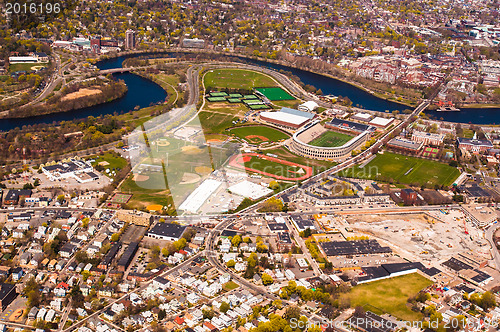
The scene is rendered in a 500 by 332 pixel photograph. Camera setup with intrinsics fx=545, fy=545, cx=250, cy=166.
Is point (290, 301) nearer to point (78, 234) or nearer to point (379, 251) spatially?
point (379, 251)

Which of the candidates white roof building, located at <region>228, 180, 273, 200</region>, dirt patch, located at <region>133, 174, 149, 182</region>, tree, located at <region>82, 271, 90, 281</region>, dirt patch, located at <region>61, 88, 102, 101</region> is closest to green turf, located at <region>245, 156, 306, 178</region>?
white roof building, located at <region>228, 180, 273, 200</region>

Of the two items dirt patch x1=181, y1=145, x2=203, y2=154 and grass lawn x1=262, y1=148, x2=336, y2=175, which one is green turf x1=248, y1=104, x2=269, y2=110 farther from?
dirt patch x1=181, y1=145, x2=203, y2=154

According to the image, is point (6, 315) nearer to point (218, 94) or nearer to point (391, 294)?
point (391, 294)

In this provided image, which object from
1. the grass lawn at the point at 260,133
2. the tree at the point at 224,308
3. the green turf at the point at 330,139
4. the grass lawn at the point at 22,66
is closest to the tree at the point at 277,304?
the tree at the point at 224,308

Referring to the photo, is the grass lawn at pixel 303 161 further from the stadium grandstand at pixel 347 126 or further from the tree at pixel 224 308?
the tree at pixel 224 308

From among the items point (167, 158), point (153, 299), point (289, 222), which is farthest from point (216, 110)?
point (153, 299)
